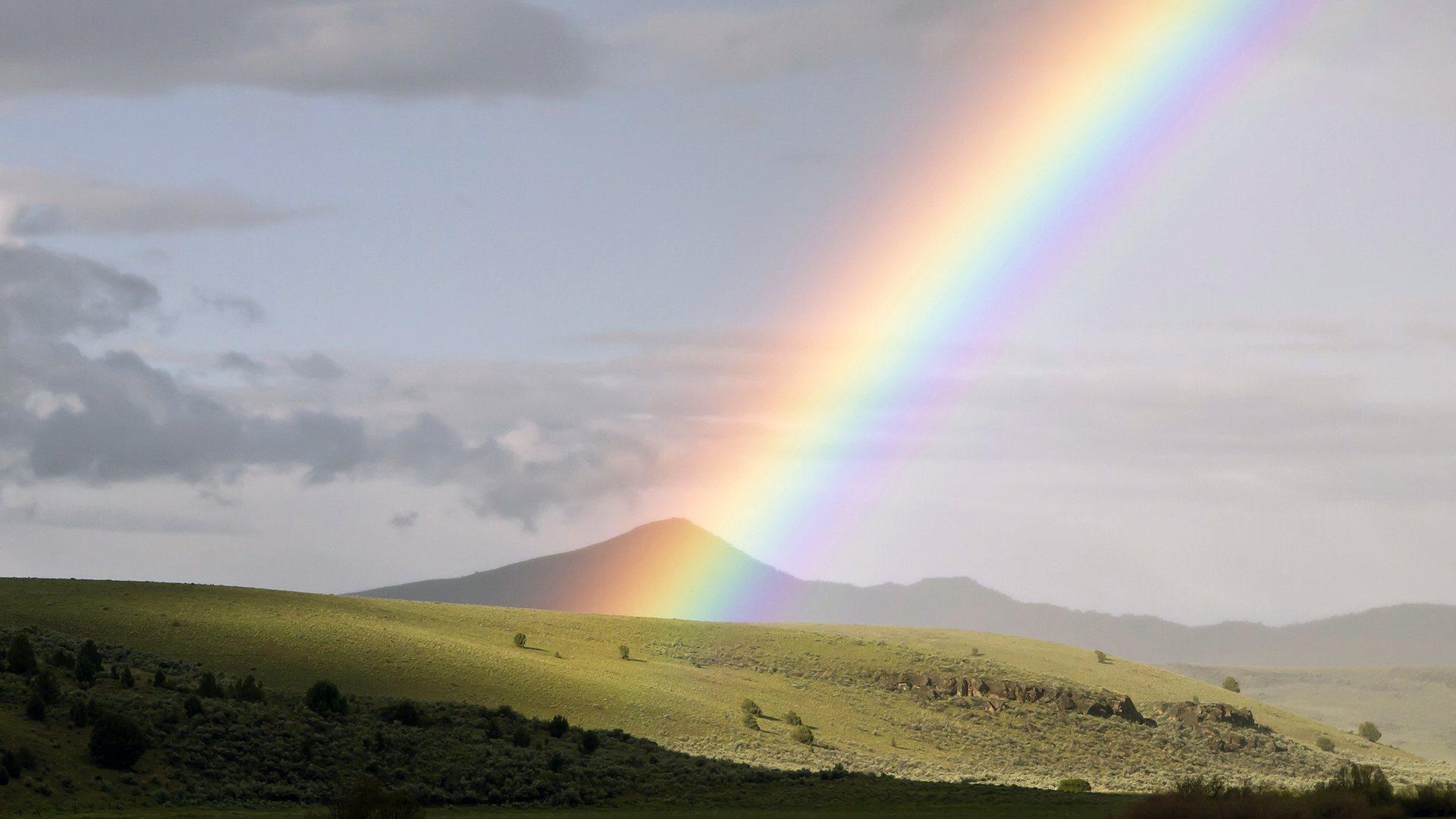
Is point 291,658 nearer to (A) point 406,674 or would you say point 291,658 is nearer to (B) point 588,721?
(A) point 406,674

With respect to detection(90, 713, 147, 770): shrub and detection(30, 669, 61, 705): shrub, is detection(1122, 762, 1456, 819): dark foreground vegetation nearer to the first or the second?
detection(90, 713, 147, 770): shrub

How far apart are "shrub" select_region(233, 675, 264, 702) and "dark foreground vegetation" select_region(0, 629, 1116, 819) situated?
0.11 m

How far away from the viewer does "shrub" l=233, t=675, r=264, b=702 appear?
59.5 meters

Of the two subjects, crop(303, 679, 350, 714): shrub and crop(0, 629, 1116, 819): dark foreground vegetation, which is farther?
crop(303, 679, 350, 714): shrub

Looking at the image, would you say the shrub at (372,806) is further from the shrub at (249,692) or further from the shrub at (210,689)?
the shrub at (210,689)

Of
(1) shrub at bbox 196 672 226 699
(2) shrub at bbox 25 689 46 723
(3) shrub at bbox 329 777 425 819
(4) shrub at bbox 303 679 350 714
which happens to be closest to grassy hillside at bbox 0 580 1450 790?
(1) shrub at bbox 196 672 226 699

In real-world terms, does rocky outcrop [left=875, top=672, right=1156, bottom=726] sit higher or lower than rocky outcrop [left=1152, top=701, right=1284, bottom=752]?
higher

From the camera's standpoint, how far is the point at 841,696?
9694 cm

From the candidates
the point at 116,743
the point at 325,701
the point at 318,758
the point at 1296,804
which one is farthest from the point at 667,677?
the point at 1296,804

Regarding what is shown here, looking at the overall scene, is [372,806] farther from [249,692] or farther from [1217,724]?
[1217,724]

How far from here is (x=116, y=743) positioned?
4878 cm

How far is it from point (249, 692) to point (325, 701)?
3323mm

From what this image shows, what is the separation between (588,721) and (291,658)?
697 inches

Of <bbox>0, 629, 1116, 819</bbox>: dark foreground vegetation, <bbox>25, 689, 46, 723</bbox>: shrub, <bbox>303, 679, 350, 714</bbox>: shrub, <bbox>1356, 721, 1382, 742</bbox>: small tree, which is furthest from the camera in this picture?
<bbox>1356, 721, 1382, 742</bbox>: small tree
